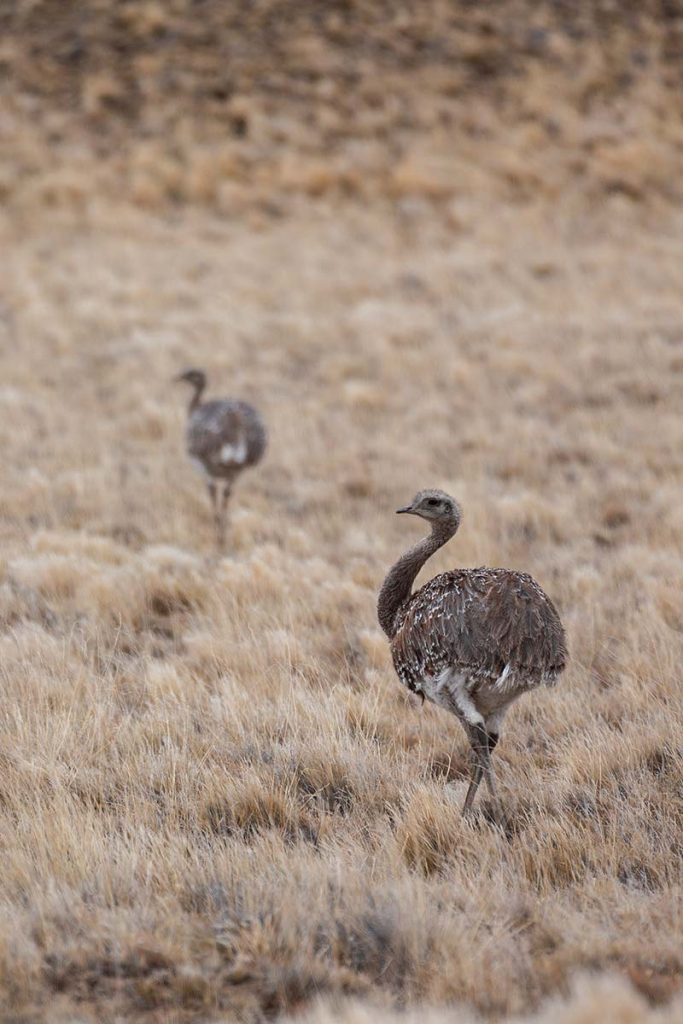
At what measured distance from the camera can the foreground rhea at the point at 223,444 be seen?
9125 mm

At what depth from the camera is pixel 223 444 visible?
910cm

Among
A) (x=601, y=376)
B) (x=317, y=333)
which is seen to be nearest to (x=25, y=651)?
(x=601, y=376)

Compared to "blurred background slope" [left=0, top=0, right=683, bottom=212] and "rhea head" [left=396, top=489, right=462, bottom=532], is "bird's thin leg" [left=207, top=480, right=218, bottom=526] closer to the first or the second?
"rhea head" [left=396, top=489, right=462, bottom=532]

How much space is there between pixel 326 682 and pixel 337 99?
21.2 metres

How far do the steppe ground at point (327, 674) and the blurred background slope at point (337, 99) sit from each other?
596 centimetres

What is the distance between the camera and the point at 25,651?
20.1 feet

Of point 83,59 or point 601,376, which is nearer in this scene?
point 601,376

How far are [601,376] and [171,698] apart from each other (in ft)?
30.6

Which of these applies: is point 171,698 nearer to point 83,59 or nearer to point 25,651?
point 25,651

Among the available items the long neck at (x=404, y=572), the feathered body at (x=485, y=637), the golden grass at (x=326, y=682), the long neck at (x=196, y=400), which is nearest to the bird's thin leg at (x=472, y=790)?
the golden grass at (x=326, y=682)

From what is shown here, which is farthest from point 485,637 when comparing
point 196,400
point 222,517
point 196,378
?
point 196,378

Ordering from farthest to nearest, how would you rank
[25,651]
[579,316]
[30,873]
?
[579,316] → [25,651] → [30,873]

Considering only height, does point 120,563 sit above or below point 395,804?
below

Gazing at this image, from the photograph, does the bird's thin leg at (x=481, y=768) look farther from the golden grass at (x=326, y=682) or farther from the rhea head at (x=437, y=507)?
the rhea head at (x=437, y=507)
